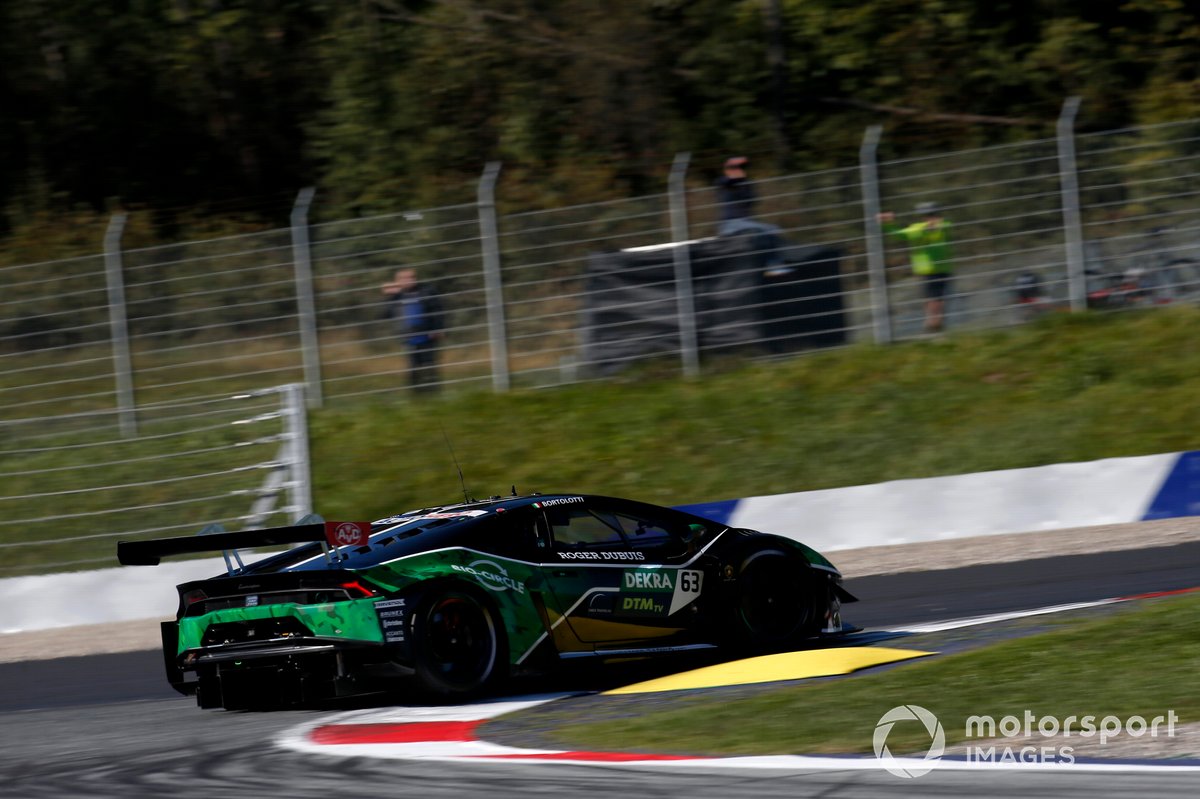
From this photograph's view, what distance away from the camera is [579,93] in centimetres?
2912

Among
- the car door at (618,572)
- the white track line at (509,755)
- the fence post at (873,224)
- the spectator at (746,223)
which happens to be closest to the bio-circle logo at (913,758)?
the white track line at (509,755)

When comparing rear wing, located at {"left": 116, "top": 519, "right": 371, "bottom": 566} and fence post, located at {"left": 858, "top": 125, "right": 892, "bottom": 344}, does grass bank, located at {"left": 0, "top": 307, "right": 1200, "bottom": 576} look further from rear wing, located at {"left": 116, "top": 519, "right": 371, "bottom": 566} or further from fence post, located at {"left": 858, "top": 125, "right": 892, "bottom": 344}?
rear wing, located at {"left": 116, "top": 519, "right": 371, "bottom": 566}

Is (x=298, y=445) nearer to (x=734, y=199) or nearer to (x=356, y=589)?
(x=734, y=199)

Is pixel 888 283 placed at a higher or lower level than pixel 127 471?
higher

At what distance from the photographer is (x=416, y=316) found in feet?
59.4

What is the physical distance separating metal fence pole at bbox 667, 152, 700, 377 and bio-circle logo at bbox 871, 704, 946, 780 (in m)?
11.4

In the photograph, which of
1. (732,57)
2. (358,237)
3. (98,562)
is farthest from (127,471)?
(732,57)

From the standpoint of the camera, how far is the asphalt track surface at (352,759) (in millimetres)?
5363

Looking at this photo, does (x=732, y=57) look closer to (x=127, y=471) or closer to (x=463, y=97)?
(x=463, y=97)

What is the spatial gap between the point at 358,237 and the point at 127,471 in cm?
360

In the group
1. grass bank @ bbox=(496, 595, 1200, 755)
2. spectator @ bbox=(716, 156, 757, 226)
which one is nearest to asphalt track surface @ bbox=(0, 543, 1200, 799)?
grass bank @ bbox=(496, 595, 1200, 755)

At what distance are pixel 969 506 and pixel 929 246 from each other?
4.63 metres

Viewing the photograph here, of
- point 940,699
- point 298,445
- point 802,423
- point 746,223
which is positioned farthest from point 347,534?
point 746,223

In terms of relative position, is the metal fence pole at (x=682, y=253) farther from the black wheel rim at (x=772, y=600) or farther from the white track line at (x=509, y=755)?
the white track line at (x=509, y=755)
